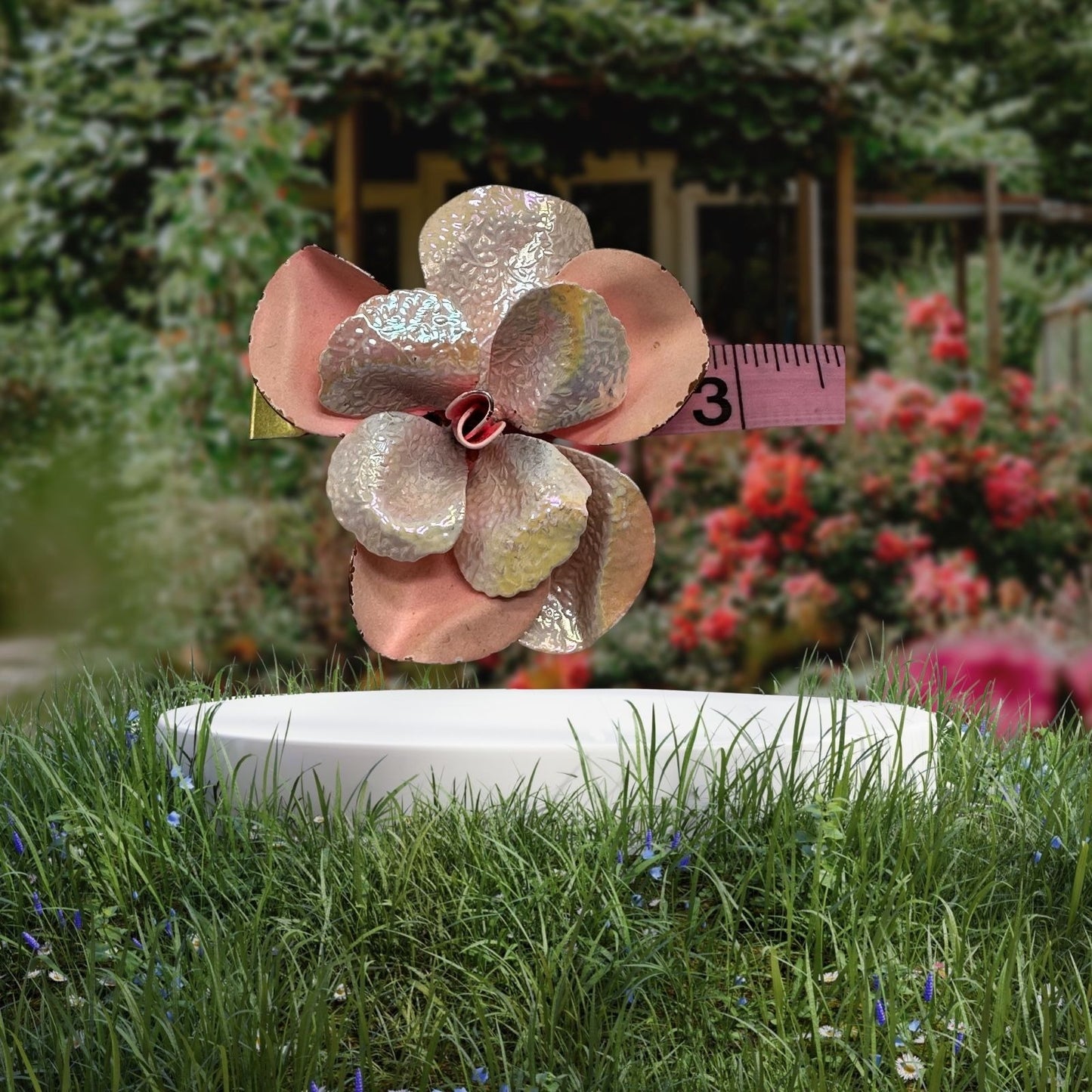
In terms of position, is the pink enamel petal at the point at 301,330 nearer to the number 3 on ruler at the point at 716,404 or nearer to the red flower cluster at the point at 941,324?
the number 3 on ruler at the point at 716,404

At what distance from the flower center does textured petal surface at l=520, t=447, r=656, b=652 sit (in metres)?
0.10

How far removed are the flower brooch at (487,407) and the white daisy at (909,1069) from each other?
66 cm

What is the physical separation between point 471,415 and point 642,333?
0.77ft

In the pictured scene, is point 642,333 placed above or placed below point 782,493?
above

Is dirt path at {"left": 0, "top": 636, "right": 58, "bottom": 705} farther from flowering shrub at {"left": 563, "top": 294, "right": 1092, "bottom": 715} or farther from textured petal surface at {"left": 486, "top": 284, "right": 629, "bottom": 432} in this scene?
textured petal surface at {"left": 486, "top": 284, "right": 629, "bottom": 432}

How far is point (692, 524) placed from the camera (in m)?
4.88

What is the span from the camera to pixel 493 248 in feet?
5.84

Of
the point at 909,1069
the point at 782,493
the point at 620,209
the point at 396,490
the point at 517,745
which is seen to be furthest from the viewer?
the point at 620,209

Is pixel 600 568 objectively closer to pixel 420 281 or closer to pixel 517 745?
pixel 517 745

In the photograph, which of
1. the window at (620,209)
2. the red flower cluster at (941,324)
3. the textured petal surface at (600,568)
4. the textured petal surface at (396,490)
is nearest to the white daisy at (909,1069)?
the textured petal surface at (600,568)

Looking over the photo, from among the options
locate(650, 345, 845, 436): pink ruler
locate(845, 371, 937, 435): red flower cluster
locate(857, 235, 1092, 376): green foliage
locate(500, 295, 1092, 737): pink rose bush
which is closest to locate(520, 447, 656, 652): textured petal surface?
locate(650, 345, 845, 436): pink ruler

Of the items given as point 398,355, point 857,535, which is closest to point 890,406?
point 857,535

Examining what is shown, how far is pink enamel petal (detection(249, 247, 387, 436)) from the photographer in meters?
1.72

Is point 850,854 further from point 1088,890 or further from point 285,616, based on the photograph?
point 285,616
